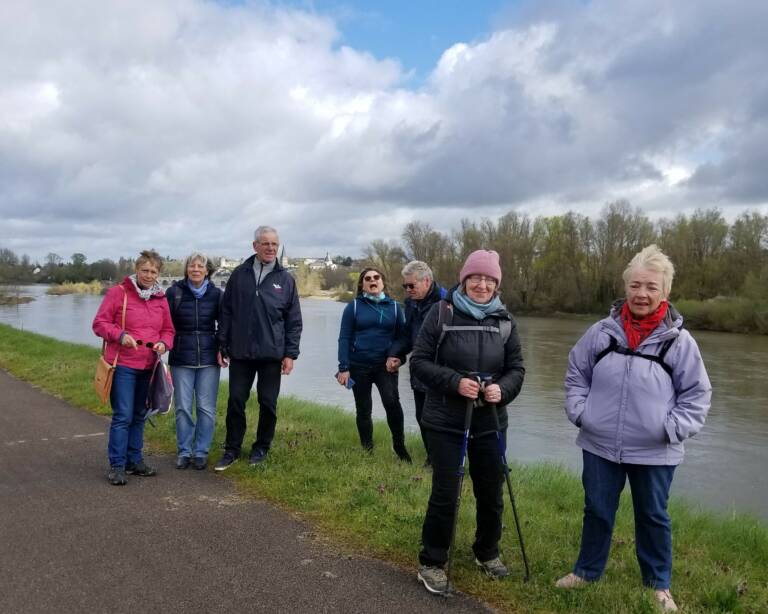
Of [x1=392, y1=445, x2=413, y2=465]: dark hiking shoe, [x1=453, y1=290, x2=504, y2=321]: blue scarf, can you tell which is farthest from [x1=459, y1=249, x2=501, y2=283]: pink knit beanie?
[x1=392, y1=445, x2=413, y2=465]: dark hiking shoe

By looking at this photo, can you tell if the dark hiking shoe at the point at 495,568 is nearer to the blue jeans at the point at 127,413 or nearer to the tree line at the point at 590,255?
the blue jeans at the point at 127,413

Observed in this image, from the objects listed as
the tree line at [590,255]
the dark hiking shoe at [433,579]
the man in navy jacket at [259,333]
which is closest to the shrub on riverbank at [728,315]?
the tree line at [590,255]

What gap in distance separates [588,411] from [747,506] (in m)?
5.96

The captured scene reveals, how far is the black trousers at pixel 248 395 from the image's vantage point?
17.9 ft

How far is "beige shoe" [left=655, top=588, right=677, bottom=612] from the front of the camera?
10.2 ft

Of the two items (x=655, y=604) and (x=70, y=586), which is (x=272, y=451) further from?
(x=655, y=604)

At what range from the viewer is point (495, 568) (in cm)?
349

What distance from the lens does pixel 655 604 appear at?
3104mm

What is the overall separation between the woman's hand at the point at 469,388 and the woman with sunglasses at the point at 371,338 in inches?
97.4

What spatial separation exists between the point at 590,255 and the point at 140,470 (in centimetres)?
5440

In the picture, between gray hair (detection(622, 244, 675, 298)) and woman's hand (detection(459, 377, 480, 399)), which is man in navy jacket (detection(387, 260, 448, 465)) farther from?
gray hair (detection(622, 244, 675, 298))

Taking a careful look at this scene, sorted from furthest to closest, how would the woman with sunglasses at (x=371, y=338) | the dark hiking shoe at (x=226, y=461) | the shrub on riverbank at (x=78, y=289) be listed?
the shrub on riverbank at (x=78, y=289)
the woman with sunglasses at (x=371, y=338)
the dark hiking shoe at (x=226, y=461)

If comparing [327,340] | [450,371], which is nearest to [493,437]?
[450,371]

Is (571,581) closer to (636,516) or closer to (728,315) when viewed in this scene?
(636,516)
